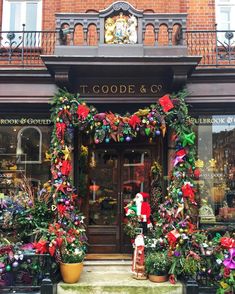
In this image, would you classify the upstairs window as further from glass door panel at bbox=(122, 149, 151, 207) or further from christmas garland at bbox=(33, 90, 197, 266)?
glass door panel at bbox=(122, 149, 151, 207)

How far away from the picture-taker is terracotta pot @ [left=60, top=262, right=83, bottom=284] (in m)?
6.96

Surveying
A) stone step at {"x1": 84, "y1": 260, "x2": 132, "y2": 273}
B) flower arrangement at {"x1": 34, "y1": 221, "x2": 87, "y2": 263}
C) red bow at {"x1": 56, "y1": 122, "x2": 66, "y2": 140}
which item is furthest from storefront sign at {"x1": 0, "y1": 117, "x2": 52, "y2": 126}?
stone step at {"x1": 84, "y1": 260, "x2": 132, "y2": 273}

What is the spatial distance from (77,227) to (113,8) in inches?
168

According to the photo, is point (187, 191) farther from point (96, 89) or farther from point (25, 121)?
point (25, 121)

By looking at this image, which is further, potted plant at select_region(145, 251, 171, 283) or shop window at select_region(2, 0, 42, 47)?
shop window at select_region(2, 0, 42, 47)

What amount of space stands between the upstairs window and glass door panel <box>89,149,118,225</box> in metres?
3.33

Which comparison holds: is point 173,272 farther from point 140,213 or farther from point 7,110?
point 7,110

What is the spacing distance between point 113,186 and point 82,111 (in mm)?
2460

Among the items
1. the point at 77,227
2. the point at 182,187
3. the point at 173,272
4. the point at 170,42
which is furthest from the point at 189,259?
the point at 170,42

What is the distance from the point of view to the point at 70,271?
698cm

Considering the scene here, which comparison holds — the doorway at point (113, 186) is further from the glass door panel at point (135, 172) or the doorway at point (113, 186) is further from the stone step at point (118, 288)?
the stone step at point (118, 288)

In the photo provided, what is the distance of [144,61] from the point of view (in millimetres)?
7516

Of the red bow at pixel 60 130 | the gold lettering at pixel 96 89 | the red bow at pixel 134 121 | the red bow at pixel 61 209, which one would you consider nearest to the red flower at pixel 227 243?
the red bow at pixel 134 121

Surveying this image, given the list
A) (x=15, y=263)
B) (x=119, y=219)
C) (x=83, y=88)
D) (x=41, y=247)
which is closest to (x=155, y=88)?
(x=83, y=88)
